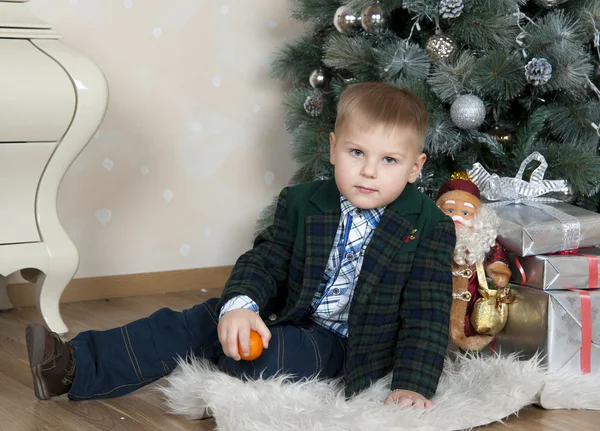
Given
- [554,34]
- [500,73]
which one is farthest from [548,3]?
[500,73]

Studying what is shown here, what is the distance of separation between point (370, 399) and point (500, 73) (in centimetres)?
82

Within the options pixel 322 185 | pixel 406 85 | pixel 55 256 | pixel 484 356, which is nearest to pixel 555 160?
pixel 406 85

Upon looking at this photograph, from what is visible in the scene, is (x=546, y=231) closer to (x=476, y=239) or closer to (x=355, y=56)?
(x=476, y=239)

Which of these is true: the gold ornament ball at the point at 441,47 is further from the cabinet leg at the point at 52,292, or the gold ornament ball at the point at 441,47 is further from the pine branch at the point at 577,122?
the cabinet leg at the point at 52,292

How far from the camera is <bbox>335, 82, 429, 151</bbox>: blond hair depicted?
1245 mm

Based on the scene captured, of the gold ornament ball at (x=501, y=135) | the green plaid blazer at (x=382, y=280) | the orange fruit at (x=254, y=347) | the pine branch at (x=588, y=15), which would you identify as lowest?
the orange fruit at (x=254, y=347)

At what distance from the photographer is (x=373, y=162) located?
1243mm

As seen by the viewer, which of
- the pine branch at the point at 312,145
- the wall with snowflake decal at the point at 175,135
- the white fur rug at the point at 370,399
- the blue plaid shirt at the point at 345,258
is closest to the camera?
the white fur rug at the point at 370,399

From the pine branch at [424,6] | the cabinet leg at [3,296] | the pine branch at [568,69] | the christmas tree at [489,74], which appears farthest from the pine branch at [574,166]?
the cabinet leg at [3,296]

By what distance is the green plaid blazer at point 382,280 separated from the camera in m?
1.27

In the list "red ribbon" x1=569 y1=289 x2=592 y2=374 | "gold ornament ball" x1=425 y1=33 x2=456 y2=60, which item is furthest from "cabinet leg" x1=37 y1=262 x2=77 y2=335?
"red ribbon" x1=569 y1=289 x2=592 y2=374

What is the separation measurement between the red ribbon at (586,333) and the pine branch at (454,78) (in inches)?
21.6

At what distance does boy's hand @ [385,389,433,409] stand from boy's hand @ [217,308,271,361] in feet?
0.68

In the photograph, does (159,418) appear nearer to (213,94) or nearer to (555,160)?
(555,160)
